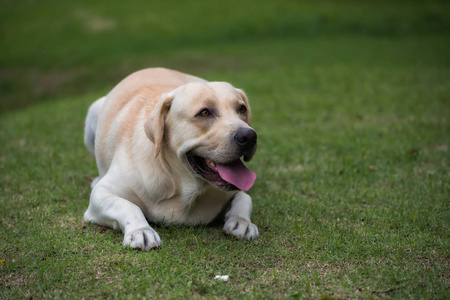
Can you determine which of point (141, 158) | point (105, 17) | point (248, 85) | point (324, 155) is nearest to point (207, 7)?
point (105, 17)

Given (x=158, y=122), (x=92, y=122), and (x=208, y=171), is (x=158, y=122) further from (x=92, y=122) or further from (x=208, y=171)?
(x=92, y=122)

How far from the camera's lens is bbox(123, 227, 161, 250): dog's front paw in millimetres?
3807

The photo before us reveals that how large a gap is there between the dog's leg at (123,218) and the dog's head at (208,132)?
541mm

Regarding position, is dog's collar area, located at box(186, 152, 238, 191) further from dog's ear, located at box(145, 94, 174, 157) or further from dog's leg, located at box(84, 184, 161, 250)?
dog's leg, located at box(84, 184, 161, 250)

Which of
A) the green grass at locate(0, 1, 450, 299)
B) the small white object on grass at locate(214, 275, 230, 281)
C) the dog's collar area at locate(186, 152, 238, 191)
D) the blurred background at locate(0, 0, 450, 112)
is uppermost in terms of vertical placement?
the dog's collar area at locate(186, 152, 238, 191)

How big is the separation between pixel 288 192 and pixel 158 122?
6.56 ft

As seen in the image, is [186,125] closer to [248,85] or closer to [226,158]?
[226,158]

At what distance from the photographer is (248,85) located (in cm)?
1223

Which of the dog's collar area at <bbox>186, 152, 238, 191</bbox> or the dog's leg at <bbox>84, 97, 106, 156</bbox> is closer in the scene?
the dog's collar area at <bbox>186, 152, 238, 191</bbox>

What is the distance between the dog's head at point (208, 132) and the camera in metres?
3.88

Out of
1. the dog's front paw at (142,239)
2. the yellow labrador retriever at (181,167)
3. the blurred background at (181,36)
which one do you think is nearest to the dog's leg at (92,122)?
the yellow labrador retriever at (181,167)

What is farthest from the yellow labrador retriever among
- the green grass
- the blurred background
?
the blurred background

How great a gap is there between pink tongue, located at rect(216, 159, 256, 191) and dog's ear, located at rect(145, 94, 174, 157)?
546 mm

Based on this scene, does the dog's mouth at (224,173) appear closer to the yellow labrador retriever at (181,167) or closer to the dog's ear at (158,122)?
the yellow labrador retriever at (181,167)
